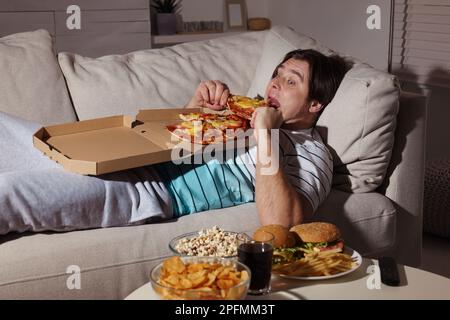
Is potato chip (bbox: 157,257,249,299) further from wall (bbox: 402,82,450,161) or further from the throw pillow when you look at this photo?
wall (bbox: 402,82,450,161)

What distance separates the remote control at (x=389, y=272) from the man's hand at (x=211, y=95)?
943 mm

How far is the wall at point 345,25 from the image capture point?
152 inches

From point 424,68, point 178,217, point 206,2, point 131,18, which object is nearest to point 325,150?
point 178,217


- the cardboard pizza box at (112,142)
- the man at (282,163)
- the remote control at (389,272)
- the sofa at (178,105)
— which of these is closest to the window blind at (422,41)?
the sofa at (178,105)

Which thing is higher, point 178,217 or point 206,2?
point 206,2

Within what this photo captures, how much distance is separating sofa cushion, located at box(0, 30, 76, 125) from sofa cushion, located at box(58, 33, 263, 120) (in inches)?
2.0

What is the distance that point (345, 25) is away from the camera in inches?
160

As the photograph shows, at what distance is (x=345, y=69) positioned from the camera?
2371mm

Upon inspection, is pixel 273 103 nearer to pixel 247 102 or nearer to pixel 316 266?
pixel 247 102

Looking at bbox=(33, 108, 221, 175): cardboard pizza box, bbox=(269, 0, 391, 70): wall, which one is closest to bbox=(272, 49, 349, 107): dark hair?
bbox=(33, 108, 221, 175): cardboard pizza box

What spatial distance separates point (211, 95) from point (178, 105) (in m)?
0.18

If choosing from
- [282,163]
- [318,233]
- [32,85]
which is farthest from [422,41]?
[318,233]
